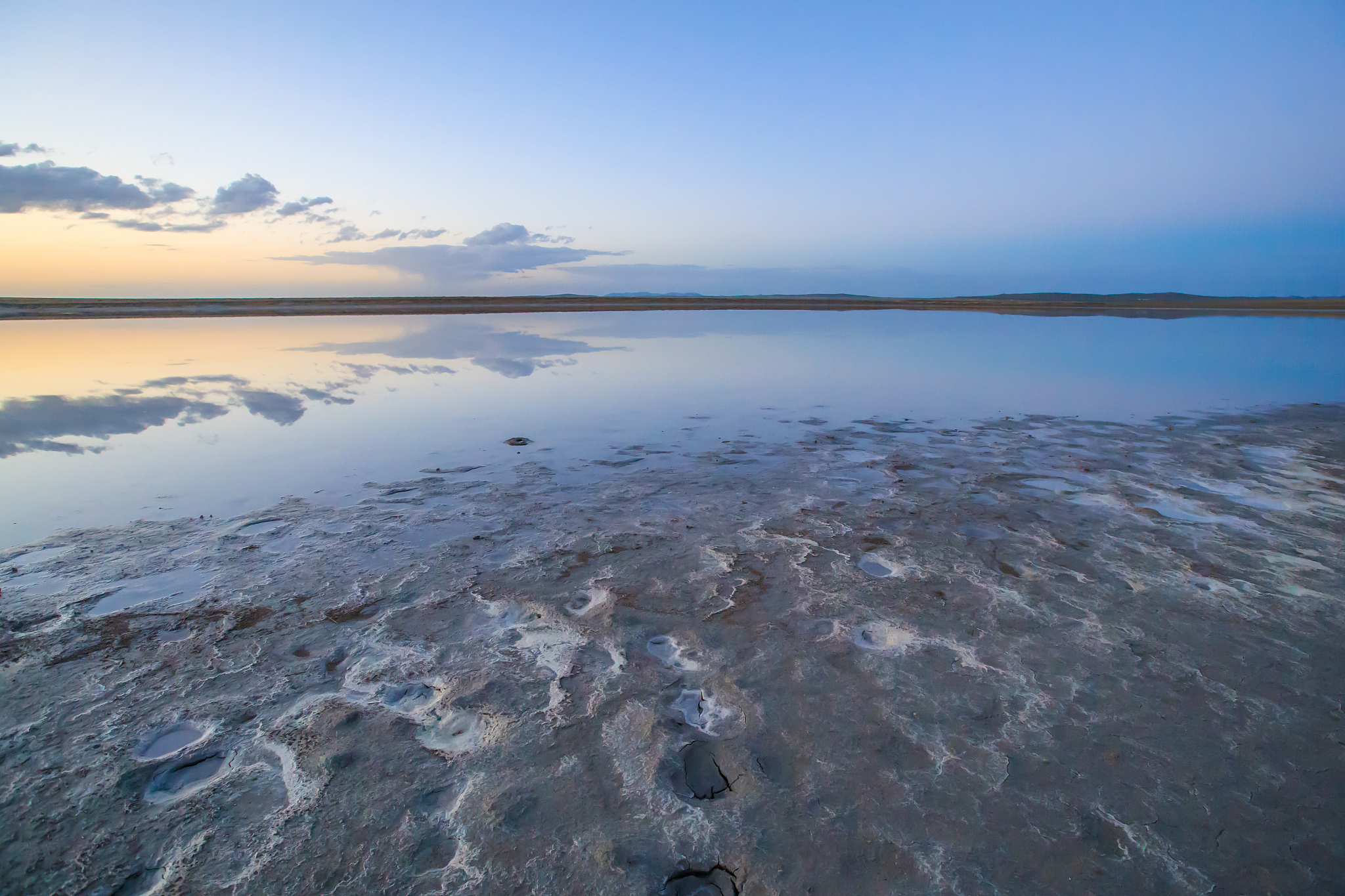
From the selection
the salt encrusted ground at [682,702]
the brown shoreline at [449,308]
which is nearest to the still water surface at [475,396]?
the salt encrusted ground at [682,702]

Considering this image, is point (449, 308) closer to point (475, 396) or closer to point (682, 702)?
point (475, 396)

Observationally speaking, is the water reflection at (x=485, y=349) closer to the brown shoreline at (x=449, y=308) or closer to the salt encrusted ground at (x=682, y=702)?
the salt encrusted ground at (x=682, y=702)

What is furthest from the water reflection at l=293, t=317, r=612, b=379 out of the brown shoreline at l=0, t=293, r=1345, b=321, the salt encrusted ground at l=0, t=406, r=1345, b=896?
the brown shoreline at l=0, t=293, r=1345, b=321

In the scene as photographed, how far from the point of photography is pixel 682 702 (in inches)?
145

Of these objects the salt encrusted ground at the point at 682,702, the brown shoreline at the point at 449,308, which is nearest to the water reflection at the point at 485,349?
the salt encrusted ground at the point at 682,702

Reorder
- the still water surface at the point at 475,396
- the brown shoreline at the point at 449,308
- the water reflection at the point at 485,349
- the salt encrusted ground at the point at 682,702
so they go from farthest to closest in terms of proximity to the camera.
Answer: the brown shoreline at the point at 449,308 → the water reflection at the point at 485,349 → the still water surface at the point at 475,396 → the salt encrusted ground at the point at 682,702

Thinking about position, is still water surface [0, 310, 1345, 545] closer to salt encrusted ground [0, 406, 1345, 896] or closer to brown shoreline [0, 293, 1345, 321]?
salt encrusted ground [0, 406, 1345, 896]

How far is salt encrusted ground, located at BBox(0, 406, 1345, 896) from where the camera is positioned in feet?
8.80

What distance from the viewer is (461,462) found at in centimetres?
859

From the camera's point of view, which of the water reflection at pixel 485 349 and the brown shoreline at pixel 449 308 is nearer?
the water reflection at pixel 485 349

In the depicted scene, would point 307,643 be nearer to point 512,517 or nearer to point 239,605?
point 239,605

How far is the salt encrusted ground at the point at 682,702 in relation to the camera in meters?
2.68

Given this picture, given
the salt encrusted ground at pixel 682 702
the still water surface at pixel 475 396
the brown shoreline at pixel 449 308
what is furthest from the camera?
the brown shoreline at pixel 449 308

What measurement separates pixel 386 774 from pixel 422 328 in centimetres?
3605
